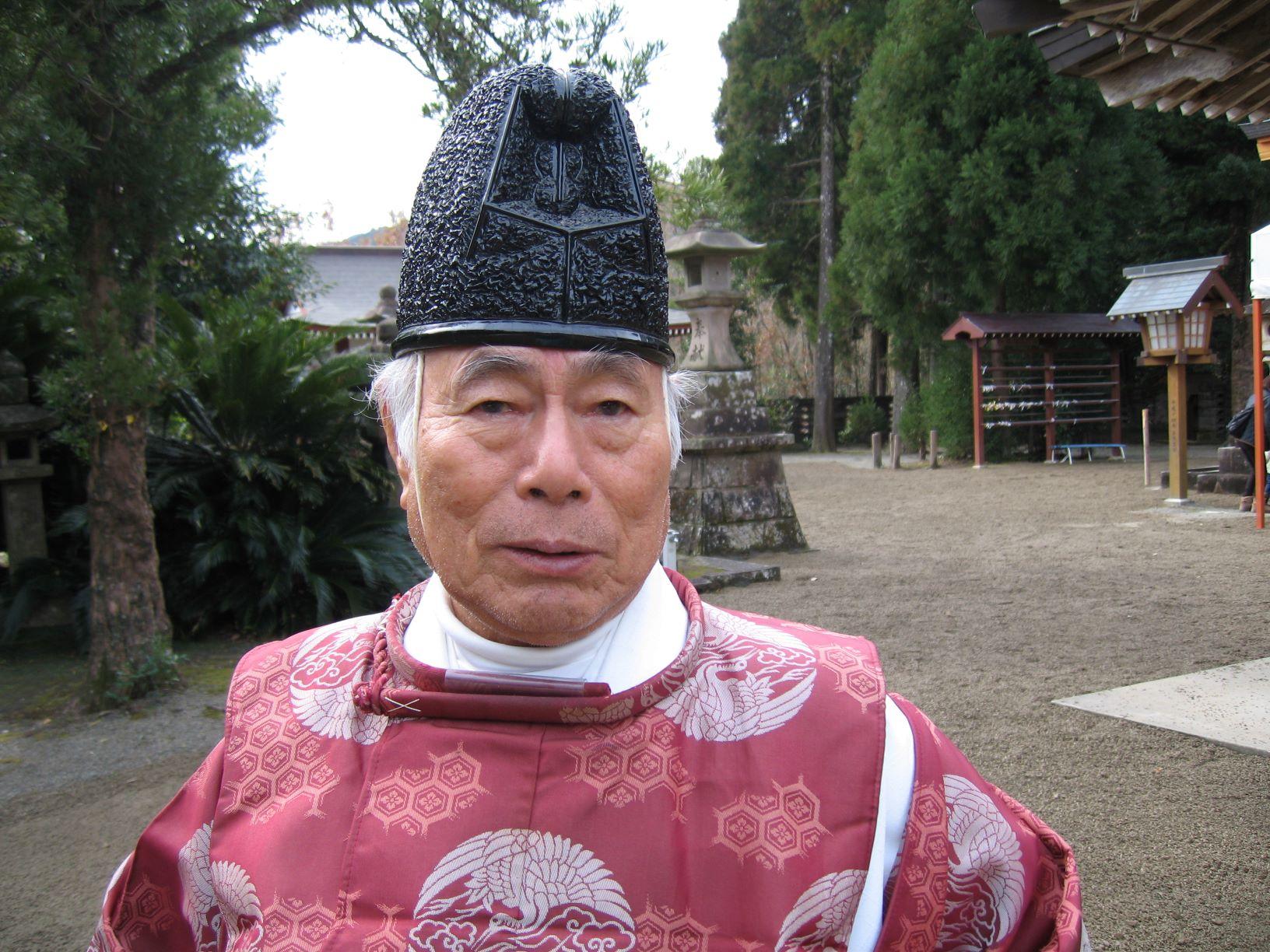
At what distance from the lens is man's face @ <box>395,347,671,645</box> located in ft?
4.08

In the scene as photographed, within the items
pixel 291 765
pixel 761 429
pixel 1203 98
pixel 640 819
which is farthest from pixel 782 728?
pixel 761 429

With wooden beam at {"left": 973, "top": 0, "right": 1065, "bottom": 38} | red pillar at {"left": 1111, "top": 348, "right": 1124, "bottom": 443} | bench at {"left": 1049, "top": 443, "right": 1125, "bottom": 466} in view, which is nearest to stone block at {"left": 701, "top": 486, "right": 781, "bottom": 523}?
wooden beam at {"left": 973, "top": 0, "right": 1065, "bottom": 38}

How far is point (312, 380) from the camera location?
251 inches

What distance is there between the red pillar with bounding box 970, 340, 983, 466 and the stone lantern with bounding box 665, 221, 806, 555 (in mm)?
8469

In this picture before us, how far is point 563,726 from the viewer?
122 cm

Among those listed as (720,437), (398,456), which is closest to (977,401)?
(720,437)

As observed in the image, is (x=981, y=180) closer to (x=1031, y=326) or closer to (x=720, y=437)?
(x=1031, y=326)

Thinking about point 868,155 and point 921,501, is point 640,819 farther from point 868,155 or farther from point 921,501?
point 868,155

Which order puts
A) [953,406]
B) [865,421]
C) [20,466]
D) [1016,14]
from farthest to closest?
[865,421] → [953,406] → [20,466] → [1016,14]

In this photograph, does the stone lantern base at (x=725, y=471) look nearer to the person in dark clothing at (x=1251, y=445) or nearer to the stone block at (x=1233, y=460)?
the person in dark clothing at (x=1251, y=445)

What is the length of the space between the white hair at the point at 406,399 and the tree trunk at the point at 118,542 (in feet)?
11.8

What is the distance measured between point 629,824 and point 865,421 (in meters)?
23.5

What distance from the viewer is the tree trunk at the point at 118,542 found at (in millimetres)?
4594

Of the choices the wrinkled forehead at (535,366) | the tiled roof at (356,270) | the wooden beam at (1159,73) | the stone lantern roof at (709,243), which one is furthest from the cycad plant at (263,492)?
the tiled roof at (356,270)
